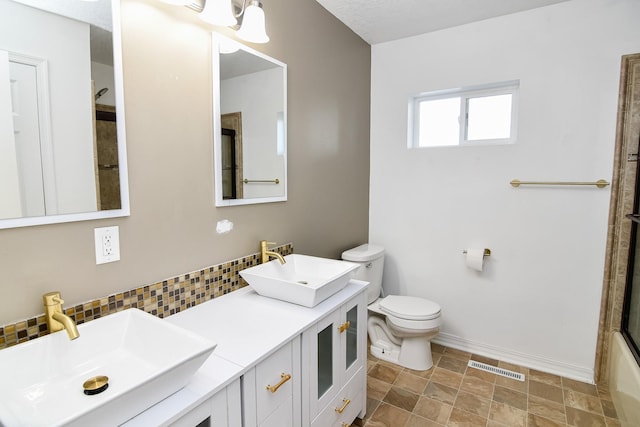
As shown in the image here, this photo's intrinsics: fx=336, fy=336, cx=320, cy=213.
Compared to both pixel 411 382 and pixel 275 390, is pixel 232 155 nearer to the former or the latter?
pixel 275 390

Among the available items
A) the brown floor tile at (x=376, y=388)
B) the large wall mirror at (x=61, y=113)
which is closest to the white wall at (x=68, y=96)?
the large wall mirror at (x=61, y=113)

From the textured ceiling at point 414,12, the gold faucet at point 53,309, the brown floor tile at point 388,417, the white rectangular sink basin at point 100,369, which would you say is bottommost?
the brown floor tile at point 388,417

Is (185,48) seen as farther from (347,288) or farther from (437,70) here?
(437,70)

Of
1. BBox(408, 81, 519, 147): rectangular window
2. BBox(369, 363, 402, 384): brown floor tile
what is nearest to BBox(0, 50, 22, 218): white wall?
BBox(369, 363, 402, 384): brown floor tile

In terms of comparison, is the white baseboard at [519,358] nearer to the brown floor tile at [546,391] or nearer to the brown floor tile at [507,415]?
the brown floor tile at [546,391]

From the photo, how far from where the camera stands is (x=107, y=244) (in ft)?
3.92

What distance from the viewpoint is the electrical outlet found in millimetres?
1173

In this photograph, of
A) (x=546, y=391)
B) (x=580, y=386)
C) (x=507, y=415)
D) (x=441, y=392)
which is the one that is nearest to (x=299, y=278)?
(x=441, y=392)

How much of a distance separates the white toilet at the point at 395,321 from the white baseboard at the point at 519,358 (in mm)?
358

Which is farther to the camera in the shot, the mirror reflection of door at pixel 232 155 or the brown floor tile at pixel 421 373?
the brown floor tile at pixel 421 373

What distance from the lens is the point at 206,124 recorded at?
1.53 meters

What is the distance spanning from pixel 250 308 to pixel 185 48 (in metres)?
1.14

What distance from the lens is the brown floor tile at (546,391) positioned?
2.08 m

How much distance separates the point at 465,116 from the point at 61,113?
8.37 feet
